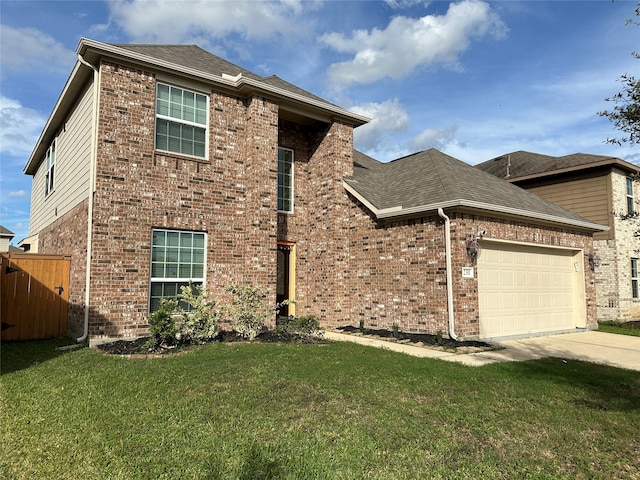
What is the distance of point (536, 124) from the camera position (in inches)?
506

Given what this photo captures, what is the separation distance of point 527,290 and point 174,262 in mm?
9269

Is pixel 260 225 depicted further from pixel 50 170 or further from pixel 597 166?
pixel 597 166

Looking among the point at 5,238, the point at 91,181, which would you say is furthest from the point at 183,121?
the point at 5,238

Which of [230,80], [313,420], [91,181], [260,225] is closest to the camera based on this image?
[313,420]

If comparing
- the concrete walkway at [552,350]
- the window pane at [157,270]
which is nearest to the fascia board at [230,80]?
the window pane at [157,270]

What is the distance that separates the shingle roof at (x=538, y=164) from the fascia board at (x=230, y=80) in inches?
355

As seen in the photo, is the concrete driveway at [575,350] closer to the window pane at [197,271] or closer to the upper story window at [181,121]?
the window pane at [197,271]

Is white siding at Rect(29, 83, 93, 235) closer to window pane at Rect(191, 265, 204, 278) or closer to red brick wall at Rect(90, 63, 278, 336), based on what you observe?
red brick wall at Rect(90, 63, 278, 336)

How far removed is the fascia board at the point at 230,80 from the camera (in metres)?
8.57

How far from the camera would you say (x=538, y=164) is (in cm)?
1827

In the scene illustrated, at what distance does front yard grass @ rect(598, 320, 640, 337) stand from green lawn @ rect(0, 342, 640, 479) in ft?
22.6

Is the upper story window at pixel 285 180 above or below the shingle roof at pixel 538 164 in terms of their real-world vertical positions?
below

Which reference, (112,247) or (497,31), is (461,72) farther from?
(112,247)

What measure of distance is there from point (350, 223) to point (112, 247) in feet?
21.2
